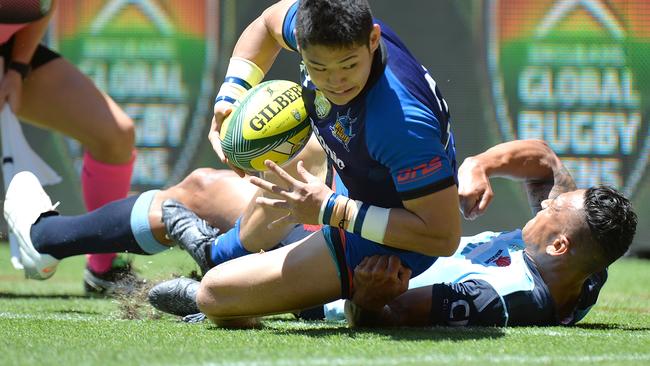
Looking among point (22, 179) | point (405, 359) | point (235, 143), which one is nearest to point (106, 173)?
point (22, 179)

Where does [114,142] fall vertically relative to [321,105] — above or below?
below

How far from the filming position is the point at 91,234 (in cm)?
483

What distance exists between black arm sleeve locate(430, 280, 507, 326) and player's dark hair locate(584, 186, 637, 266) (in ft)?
1.60

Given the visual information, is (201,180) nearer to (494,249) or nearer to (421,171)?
(494,249)

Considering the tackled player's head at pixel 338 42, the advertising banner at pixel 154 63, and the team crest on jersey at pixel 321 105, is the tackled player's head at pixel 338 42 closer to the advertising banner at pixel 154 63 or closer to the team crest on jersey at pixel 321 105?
the team crest on jersey at pixel 321 105

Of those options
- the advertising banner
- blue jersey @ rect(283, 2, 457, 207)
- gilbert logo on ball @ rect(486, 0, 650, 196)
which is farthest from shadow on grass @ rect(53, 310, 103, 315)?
gilbert logo on ball @ rect(486, 0, 650, 196)

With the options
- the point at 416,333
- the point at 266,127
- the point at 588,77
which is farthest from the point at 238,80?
the point at 588,77

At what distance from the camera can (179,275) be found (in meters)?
4.61

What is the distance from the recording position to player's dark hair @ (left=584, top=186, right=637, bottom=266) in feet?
13.4

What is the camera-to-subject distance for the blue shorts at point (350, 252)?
12.6 ft

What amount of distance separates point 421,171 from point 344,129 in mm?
351

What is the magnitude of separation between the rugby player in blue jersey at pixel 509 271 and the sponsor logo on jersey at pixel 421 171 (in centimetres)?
48

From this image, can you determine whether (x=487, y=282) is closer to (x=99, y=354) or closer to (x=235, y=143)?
(x=235, y=143)

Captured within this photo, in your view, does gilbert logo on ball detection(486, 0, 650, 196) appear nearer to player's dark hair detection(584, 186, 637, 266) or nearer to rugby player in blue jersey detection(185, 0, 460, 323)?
player's dark hair detection(584, 186, 637, 266)
